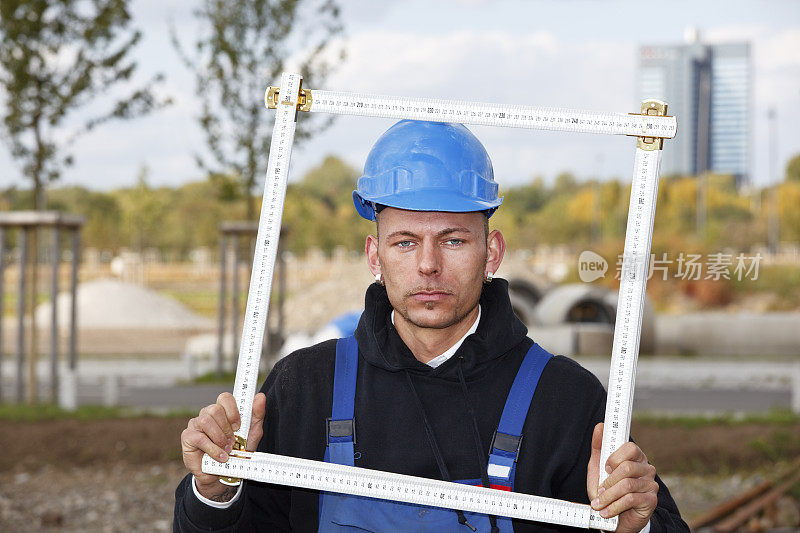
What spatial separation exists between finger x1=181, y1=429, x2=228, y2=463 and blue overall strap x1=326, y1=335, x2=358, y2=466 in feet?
1.00

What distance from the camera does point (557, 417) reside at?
97.3 inches

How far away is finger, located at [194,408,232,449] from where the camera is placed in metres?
2.31

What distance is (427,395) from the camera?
2566 millimetres

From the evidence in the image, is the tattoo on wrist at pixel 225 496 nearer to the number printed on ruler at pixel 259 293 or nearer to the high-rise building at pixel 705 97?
the number printed on ruler at pixel 259 293

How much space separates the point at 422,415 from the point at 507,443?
0.25 m

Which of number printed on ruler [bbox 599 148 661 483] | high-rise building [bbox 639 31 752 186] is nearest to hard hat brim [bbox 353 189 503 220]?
number printed on ruler [bbox 599 148 661 483]

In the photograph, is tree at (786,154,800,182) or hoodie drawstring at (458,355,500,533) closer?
hoodie drawstring at (458,355,500,533)

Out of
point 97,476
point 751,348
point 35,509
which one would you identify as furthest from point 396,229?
point 751,348

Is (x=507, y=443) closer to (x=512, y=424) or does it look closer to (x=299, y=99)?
(x=512, y=424)

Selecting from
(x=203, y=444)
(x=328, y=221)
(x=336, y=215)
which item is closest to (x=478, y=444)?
(x=203, y=444)

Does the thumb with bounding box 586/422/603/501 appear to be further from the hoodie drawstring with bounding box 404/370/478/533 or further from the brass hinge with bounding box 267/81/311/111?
the brass hinge with bounding box 267/81/311/111

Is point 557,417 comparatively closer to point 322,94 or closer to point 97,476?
point 322,94

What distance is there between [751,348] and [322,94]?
24.5 metres

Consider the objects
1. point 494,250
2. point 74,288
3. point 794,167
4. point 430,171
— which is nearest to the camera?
point 430,171
